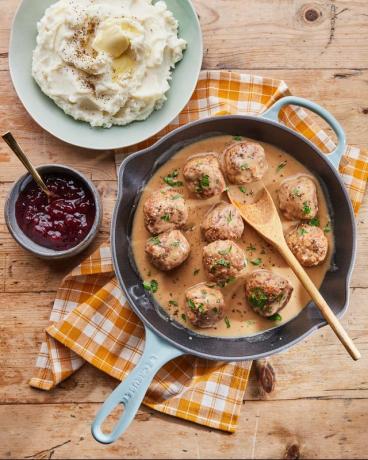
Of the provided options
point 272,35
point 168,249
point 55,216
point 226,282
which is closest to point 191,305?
point 226,282

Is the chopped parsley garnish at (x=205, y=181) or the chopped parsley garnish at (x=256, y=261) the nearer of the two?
the chopped parsley garnish at (x=205, y=181)

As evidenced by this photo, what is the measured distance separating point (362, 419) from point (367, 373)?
0.36m

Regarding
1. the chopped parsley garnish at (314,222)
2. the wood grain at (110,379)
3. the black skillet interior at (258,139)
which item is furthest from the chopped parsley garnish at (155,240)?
the chopped parsley garnish at (314,222)

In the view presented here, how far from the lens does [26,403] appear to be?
4.20 m

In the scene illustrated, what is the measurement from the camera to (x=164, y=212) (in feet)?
12.6

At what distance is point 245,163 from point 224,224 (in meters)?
0.47

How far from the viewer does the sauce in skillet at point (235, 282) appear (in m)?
3.99

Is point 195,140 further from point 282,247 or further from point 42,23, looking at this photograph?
point 42,23

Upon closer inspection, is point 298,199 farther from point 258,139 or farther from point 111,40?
point 111,40

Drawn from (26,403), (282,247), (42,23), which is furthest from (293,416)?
(42,23)

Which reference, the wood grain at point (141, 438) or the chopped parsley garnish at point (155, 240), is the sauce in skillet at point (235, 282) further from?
the wood grain at point (141, 438)

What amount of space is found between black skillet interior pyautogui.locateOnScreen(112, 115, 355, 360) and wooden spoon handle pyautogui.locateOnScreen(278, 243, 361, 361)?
0.56ft

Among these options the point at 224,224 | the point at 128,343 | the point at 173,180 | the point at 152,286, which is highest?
the point at 173,180

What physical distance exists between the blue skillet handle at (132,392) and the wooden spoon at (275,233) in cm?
105
